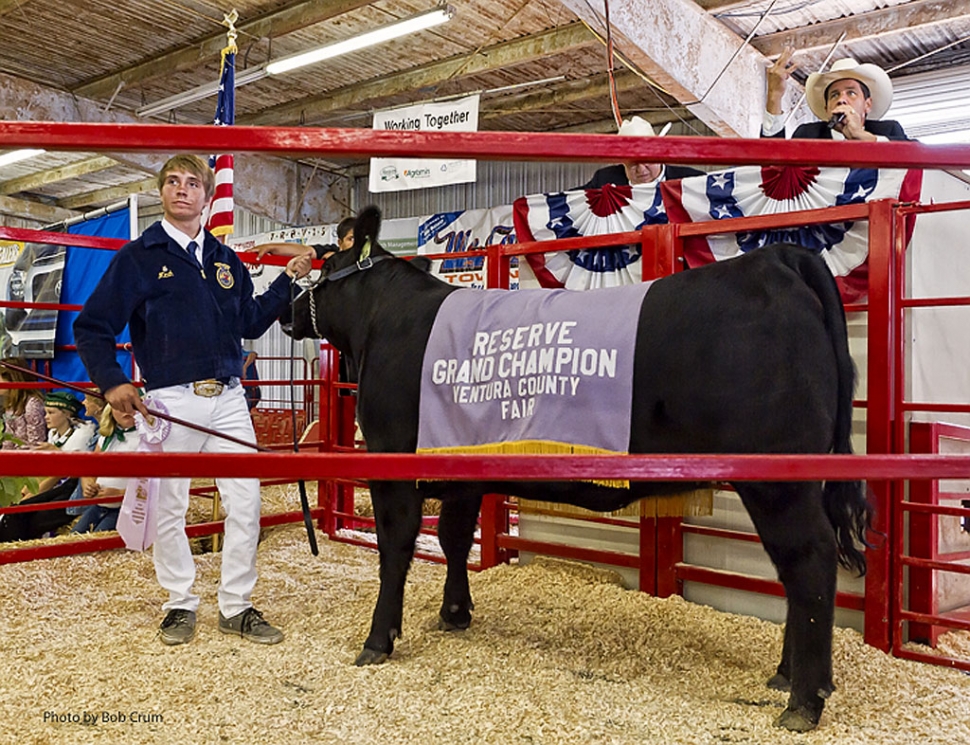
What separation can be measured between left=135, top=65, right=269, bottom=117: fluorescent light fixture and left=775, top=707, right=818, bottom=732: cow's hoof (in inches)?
293

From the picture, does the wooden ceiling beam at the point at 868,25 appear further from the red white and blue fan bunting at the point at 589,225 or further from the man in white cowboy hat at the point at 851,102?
the red white and blue fan bunting at the point at 589,225

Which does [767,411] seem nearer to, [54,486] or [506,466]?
[506,466]

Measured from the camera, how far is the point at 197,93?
9.26 metres

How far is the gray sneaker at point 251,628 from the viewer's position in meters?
3.04

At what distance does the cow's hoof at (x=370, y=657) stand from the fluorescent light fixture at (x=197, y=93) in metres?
6.57

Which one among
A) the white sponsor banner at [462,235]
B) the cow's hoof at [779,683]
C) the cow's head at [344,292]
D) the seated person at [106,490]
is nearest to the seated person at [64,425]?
the seated person at [106,490]

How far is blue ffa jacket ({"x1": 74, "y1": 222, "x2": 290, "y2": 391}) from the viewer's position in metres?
2.95

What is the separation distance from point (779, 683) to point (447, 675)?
0.99 m

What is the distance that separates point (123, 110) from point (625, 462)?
36.9 ft

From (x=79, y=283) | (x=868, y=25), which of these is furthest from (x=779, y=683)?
(x=868, y=25)

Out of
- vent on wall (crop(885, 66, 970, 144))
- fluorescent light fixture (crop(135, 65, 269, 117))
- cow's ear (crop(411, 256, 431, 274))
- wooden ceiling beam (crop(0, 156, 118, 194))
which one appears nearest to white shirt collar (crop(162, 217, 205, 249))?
cow's ear (crop(411, 256, 431, 274))

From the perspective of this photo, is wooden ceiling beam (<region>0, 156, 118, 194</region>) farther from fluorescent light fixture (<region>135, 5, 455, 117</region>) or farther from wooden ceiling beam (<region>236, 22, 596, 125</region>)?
fluorescent light fixture (<region>135, 5, 455, 117</region>)

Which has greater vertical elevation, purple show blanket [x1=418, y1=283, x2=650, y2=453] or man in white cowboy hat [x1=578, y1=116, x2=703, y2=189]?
man in white cowboy hat [x1=578, y1=116, x2=703, y2=189]

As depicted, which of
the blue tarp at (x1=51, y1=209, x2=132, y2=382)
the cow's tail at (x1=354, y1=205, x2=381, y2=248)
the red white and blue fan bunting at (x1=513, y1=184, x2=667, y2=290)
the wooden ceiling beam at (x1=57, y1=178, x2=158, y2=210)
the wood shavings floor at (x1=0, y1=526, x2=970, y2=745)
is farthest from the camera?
the wooden ceiling beam at (x1=57, y1=178, x2=158, y2=210)
